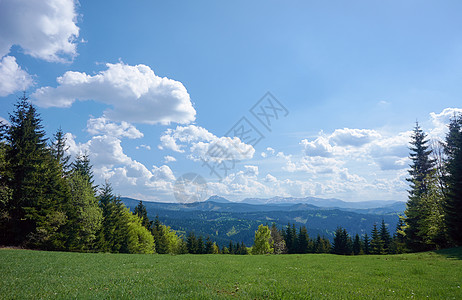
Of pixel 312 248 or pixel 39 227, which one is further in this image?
pixel 312 248

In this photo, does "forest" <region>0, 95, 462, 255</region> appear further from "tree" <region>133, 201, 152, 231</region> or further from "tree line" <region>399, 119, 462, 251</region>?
"tree" <region>133, 201, 152, 231</region>

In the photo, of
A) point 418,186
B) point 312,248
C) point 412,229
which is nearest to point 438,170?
point 418,186

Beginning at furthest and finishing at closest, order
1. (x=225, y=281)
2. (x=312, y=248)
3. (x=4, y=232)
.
Answer: (x=312, y=248) < (x=4, y=232) < (x=225, y=281)

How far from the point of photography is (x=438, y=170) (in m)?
39.8

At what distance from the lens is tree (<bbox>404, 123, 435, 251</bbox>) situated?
41219 millimetres

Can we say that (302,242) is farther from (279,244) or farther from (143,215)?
(143,215)

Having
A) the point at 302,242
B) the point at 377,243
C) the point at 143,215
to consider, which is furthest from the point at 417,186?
the point at 143,215

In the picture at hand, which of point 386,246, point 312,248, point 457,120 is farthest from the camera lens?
point 312,248

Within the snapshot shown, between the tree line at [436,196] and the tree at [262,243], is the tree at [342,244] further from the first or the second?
the tree line at [436,196]

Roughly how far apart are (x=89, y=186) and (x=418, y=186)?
61.4 m

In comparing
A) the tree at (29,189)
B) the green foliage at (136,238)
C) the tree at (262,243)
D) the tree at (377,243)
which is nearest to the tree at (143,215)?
the green foliage at (136,238)

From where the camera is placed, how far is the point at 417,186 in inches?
1672

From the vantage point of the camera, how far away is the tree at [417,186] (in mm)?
41219

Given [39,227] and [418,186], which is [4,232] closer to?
[39,227]
